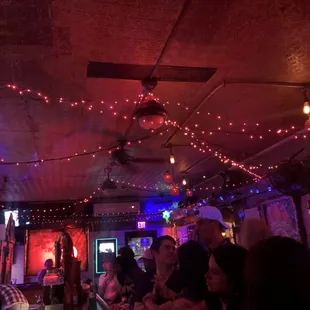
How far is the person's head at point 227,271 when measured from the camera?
1722 mm

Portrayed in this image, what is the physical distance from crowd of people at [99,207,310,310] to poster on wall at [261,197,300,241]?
3603 mm

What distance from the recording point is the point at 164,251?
112 inches

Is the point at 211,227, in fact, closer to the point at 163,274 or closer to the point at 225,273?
the point at 163,274

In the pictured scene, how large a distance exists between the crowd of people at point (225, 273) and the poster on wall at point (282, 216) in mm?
3603

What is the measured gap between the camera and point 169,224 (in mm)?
12297

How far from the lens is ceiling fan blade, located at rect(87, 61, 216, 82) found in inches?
144

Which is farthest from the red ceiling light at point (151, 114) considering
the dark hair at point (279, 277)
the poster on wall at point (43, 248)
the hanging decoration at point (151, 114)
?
the poster on wall at point (43, 248)

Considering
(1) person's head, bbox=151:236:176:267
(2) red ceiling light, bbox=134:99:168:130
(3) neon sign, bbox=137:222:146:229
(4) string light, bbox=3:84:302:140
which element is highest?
(4) string light, bbox=3:84:302:140

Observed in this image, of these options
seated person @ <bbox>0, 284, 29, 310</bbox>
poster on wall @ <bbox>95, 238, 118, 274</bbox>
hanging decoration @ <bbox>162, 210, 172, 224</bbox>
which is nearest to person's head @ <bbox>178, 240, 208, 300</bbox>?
seated person @ <bbox>0, 284, 29, 310</bbox>

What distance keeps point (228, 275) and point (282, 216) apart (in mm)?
5431

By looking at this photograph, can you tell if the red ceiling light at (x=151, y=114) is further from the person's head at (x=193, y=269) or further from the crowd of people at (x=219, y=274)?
the person's head at (x=193, y=269)

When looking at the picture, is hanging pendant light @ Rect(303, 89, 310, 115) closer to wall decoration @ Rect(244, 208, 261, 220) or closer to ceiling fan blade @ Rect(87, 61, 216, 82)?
ceiling fan blade @ Rect(87, 61, 216, 82)

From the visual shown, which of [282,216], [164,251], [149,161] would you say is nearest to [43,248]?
[149,161]

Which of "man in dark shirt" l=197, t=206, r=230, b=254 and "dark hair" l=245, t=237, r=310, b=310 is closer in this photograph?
"dark hair" l=245, t=237, r=310, b=310
